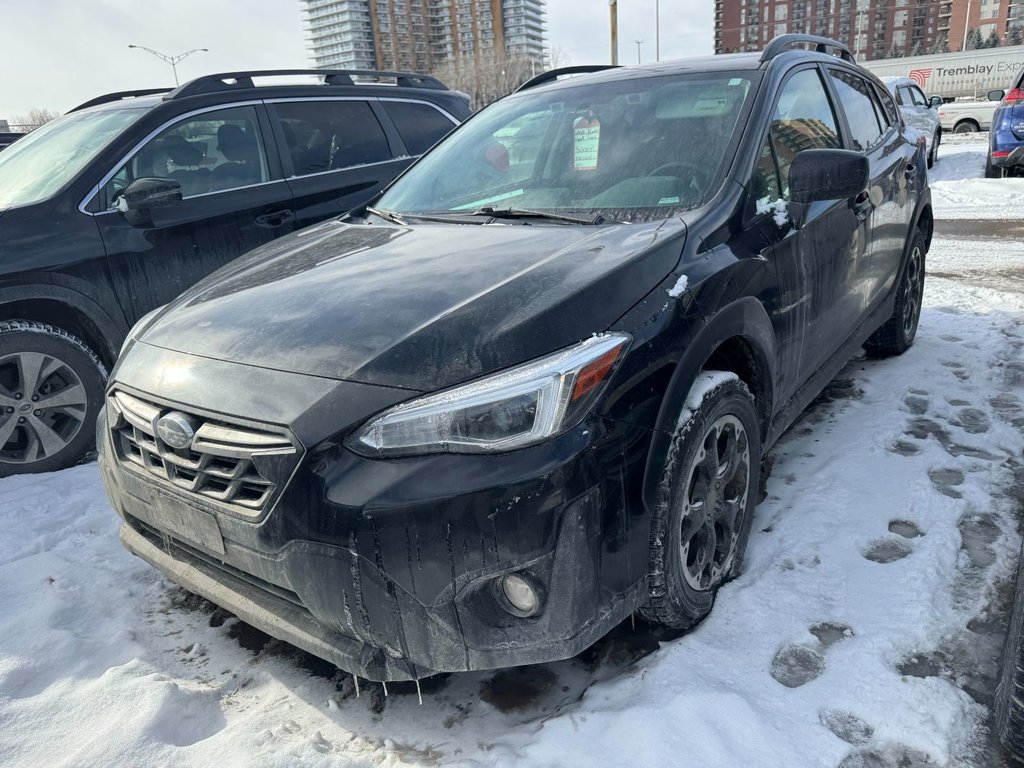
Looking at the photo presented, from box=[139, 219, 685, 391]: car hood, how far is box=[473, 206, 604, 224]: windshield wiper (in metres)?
0.07

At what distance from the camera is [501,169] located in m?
3.17

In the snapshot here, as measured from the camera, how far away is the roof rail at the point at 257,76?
14.6 ft

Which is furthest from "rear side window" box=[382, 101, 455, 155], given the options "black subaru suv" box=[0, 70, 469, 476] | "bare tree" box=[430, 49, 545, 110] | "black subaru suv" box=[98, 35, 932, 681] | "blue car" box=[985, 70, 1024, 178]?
"bare tree" box=[430, 49, 545, 110]

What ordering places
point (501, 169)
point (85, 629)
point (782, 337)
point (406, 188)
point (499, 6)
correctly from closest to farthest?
point (85, 629), point (782, 337), point (501, 169), point (406, 188), point (499, 6)

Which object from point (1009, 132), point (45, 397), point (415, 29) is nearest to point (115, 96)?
point (45, 397)

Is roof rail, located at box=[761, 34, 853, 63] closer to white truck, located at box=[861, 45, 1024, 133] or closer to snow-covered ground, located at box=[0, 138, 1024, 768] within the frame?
snow-covered ground, located at box=[0, 138, 1024, 768]

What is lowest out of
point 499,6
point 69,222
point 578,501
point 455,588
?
point 455,588

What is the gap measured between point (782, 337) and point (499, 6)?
375 ft

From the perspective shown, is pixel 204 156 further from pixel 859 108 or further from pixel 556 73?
pixel 859 108

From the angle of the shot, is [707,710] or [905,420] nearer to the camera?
[707,710]

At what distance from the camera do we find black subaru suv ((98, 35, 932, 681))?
1.77 m

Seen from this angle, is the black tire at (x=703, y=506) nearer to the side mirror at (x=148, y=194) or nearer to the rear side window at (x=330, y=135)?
the side mirror at (x=148, y=194)

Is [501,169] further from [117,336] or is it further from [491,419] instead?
[117,336]

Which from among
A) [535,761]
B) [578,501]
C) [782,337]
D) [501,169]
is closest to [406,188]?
[501,169]
